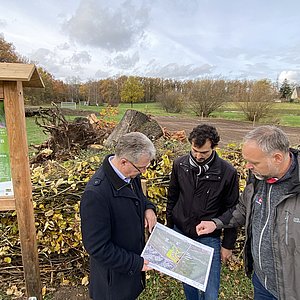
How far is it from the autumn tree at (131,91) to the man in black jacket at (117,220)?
40.1m

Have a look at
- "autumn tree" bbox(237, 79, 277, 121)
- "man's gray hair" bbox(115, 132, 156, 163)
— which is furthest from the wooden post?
"autumn tree" bbox(237, 79, 277, 121)

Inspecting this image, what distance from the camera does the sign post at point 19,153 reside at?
7.08 ft

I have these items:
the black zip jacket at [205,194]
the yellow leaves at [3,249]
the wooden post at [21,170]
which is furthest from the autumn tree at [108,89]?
the black zip jacket at [205,194]

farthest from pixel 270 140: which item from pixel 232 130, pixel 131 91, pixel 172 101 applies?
pixel 131 91

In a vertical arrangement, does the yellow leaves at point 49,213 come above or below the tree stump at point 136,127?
below

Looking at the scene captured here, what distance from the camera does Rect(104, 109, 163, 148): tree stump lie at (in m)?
4.87

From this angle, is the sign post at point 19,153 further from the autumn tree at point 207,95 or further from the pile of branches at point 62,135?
the autumn tree at point 207,95

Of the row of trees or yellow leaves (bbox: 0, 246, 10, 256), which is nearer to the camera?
yellow leaves (bbox: 0, 246, 10, 256)

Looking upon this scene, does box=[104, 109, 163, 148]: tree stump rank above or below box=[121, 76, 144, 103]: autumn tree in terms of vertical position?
below

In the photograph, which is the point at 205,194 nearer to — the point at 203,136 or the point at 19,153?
the point at 203,136

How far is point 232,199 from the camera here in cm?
227

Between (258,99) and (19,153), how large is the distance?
22191 millimetres

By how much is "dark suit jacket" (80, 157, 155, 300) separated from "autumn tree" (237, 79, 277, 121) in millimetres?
21772

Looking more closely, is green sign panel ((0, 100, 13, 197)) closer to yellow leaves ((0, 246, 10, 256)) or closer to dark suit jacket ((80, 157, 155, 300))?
yellow leaves ((0, 246, 10, 256))
